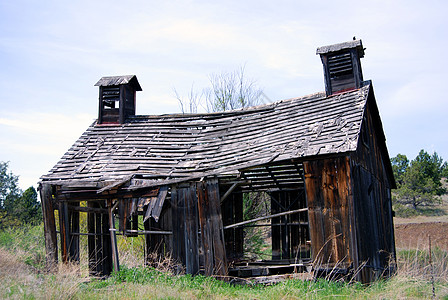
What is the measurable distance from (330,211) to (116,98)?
411 inches

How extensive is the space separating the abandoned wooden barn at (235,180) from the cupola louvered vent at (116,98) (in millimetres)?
43

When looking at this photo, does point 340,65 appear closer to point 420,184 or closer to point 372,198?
point 372,198

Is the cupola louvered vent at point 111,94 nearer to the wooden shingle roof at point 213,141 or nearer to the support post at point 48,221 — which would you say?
the wooden shingle roof at point 213,141

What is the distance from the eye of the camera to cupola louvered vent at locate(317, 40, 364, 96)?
13.7 meters

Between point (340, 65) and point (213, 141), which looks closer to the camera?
point (340, 65)

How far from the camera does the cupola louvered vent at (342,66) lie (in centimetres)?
1366

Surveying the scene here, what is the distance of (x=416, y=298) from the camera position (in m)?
8.25

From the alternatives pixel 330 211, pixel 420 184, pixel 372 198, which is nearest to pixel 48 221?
pixel 330 211

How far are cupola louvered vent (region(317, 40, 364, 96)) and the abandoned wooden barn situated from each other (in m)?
0.04

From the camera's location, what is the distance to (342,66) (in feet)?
45.6

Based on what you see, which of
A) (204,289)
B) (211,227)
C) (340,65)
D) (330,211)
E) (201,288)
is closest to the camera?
(204,289)

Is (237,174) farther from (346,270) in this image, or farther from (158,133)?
(158,133)

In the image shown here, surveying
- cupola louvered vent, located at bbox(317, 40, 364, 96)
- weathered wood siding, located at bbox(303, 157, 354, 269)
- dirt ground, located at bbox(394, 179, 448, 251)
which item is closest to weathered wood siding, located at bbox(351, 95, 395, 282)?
weathered wood siding, located at bbox(303, 157, 354, 269)

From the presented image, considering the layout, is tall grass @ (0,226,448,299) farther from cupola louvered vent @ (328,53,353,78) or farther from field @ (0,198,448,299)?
cupola louvered vent @ (328,53,353,78)
